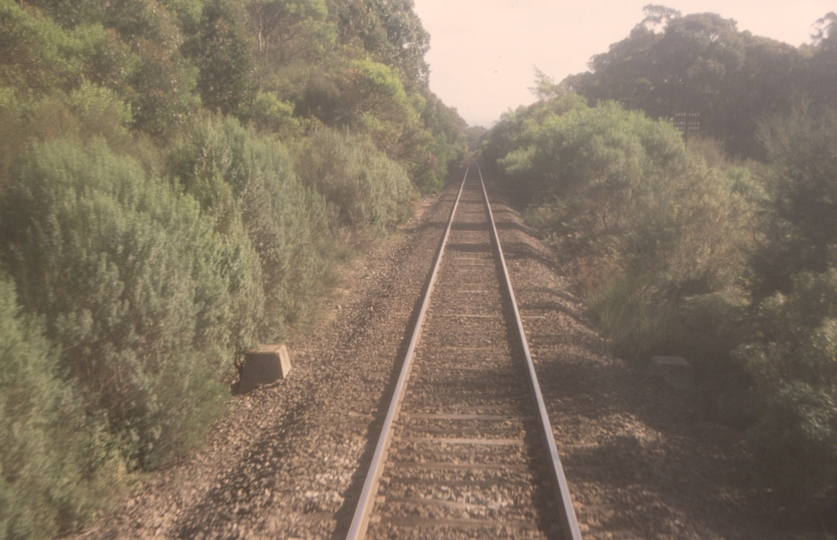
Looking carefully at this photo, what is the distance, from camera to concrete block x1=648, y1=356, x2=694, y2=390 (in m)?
7.49

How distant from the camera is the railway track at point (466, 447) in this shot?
4445 millimetres

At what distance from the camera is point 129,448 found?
17.6 ft

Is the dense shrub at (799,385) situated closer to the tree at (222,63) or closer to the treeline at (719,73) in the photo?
the tree at (222,63)

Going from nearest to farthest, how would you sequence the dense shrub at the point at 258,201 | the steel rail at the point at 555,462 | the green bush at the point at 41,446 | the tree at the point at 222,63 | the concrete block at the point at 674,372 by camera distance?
1. the green bush at the point at 41,446
2. the steel rail at the point at 555,462
3. the concrete block at the point at 674,372
4. the dense shrub at the point at 258,201
5. the tree at the point at 222,63

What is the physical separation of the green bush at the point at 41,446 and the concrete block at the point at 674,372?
20.1 ft

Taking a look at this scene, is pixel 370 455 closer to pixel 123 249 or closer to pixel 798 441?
pixel 123 249

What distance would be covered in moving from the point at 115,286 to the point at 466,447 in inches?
134

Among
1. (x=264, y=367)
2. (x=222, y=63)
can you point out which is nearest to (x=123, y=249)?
(x=264, y=367)

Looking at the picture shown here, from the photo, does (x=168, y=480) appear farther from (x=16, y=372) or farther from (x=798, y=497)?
(x=798, y=497)

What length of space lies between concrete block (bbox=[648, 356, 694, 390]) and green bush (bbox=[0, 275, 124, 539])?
6121mm

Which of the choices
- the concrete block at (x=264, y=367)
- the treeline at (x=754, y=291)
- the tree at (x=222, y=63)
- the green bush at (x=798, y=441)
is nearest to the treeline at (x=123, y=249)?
the concrete block at (x=264, y=367)

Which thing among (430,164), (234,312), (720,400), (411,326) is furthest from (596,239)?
(430,164)

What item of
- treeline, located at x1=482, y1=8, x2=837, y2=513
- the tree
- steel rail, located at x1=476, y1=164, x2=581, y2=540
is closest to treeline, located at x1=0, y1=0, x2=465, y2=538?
the tree

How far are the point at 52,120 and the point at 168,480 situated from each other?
555cm
